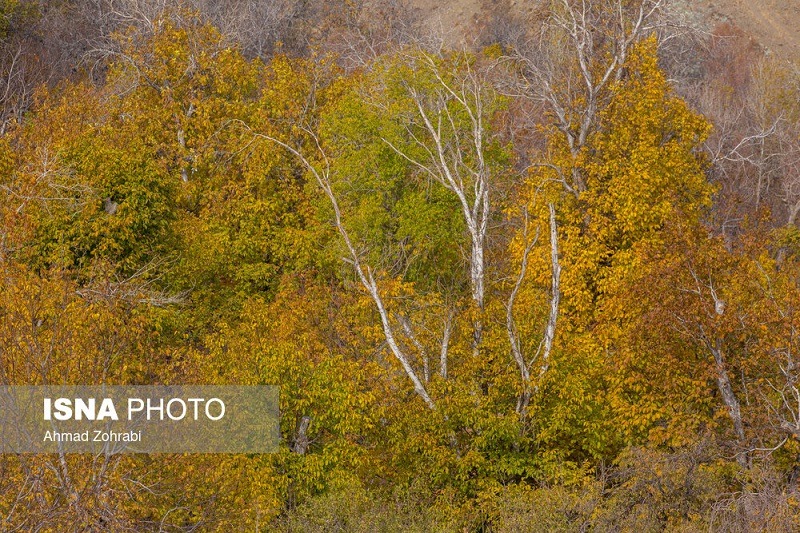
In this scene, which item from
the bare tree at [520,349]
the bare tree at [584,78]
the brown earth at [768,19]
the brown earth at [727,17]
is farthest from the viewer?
the brown earth at [768,19]

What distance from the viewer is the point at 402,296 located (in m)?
36.6

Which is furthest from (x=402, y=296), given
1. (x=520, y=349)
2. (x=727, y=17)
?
(x=727, y=17)

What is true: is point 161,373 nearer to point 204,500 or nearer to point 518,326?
point 204,500

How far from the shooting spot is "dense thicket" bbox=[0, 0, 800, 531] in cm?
2864

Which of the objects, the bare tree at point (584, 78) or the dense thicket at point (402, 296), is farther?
the bare tree at point (584, 78)

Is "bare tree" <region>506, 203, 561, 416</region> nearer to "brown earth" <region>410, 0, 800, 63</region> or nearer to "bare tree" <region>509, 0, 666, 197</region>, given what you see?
"bare tree" <region>509, 0, 666, 197</region>

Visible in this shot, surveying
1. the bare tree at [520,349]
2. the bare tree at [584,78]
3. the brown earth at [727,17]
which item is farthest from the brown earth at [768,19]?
the bare tree at [520,349]

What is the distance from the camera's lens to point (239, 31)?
228 feet

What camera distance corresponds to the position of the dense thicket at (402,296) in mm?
28641

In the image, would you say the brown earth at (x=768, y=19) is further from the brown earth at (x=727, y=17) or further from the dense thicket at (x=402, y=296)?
the dense thicket at (x=402, y=296)

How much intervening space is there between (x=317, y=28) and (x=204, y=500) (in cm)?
5675

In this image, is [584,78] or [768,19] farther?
[768,19]

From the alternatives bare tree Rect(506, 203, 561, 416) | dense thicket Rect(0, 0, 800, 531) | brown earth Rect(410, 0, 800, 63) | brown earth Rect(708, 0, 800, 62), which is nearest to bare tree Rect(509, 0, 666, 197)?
dense thicket Rect(0, 0, 800, 531)

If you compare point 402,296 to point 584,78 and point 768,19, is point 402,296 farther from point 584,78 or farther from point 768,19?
point 768,19
